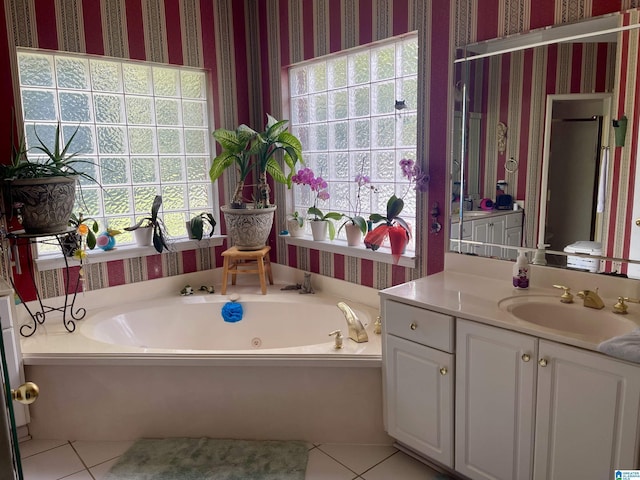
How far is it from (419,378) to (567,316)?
24.9 inches

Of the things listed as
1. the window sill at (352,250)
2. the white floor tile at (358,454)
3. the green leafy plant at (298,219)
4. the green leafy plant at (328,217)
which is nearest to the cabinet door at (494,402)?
the white floor tile at (358,454)

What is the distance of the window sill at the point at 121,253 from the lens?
2791 mm

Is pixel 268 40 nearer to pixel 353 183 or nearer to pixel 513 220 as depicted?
pixel 353 183

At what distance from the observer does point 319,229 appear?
10.4 ft

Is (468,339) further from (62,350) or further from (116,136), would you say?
(116,136)

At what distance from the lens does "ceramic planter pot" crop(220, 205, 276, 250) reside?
3.05m

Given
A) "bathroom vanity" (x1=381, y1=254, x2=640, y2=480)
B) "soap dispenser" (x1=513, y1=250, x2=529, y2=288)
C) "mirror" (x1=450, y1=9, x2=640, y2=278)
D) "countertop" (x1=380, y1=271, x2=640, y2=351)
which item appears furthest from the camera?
"soap dispenser" (x1=513, y1=250, x2=529, y2=288)

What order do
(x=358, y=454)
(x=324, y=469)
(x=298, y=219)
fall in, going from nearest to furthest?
(x=324, y=469), (x=358, y=454), (x=298, y=219)

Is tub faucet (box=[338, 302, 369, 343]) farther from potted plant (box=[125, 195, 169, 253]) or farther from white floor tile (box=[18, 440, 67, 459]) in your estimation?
white floor tile (box=[18, 440, 67, 459])

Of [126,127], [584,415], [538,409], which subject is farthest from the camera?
[126,127]

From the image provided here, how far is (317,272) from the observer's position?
129 inches

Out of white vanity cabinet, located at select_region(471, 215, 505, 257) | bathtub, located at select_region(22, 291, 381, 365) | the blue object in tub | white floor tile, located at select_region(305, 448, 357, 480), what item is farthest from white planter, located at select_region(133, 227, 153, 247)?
white vanity cabinet, located at select_region(471, 215, 505, 257)

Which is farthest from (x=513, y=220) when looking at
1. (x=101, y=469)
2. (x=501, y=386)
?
(x=101, y=469)

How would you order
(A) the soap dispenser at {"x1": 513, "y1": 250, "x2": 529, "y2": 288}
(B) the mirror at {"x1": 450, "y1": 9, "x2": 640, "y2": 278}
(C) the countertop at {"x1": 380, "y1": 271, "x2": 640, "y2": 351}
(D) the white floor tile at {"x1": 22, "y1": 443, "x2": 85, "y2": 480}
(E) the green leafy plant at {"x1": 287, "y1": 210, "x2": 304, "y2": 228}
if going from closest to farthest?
(C) the countertop at {"x1": 380, "y1": 271, "x2": 640, "y2": 351}, (B) the mirror at {"x1": 450, "y1": 9, "x2": 640, "y2": 278}, (A) the soap dispenser at {"x1": 513, "y1": 250, "x2": 529, "y2": 288}, (D) the white floor tile at {"x1": 22, "y1": 443, "x2": 85, "y2": 480}, (E) the green leafy plant at {"x1": 287, "y1": 210, "x2": 304, "y2": 228}
